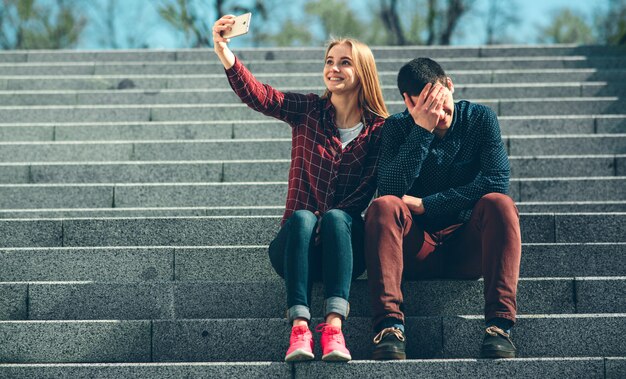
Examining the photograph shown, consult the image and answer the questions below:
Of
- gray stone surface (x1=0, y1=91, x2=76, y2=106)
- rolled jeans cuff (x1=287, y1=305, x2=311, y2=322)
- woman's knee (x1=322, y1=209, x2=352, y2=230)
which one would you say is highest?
gray stone surface (x1=0, y1=91, x2=76, y2=106)

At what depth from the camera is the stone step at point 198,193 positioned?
231 inches

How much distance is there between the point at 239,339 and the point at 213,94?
4.31 meters

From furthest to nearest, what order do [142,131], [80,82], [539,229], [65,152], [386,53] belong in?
[386,53] < [80,82] < [142,131] < [65,152] < [539,229]

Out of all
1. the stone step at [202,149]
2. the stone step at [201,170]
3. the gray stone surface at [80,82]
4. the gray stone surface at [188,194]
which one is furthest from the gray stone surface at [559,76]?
the gray stone surface at [188,194]

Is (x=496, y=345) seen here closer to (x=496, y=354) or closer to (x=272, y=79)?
(x=496, y=354)

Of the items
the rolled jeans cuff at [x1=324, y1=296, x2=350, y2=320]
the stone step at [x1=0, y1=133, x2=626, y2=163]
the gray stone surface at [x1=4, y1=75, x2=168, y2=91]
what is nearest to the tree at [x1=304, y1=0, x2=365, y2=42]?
the gray stone surface at [x1=4, y1=75, x2=168, y2=91]

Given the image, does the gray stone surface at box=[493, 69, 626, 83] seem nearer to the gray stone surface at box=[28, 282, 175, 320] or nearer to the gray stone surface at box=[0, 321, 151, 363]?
the gray stone surface at box=[28, 282, 175, 320]

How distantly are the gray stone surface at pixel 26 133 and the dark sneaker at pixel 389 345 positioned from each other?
4313 millimetres

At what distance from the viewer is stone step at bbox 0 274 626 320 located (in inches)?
170

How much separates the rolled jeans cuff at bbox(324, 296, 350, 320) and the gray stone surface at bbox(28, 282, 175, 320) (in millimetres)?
900

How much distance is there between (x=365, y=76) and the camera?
175 inches

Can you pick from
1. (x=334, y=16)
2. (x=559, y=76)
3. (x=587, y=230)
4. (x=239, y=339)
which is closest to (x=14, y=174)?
(x=239, y=339)

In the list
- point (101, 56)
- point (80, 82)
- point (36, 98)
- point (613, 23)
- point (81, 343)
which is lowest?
point (81, 343)

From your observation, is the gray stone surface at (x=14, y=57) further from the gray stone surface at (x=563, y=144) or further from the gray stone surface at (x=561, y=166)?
the gray stone surface at (x=561, y=166)
